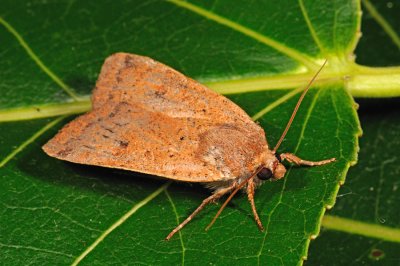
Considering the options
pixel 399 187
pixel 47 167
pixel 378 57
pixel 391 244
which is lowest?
pixel 47 167

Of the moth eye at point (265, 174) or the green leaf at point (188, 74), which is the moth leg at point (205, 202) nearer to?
the green leaf at point (188, 74)

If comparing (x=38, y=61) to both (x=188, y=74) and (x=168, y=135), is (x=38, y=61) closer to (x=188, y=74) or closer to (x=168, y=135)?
Answer: (x=188, y=74)

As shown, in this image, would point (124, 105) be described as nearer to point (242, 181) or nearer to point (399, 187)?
point (242, 181)

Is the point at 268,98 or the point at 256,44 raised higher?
the point at 256,44

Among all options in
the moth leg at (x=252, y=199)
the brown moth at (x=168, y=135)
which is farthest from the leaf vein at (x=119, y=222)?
the moth leg at (x=252, y=199)

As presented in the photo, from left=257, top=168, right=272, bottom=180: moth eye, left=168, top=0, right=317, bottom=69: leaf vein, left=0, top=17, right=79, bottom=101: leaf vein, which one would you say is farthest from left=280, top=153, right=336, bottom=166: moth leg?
left=0, top=17, right=79, bottom=101: leaf vein

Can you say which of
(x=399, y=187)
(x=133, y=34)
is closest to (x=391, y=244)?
(x=399, y=187)

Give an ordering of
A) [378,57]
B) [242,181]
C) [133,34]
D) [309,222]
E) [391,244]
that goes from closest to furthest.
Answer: [309,222], [242,181], [391,244], [133,34], [378,57]
